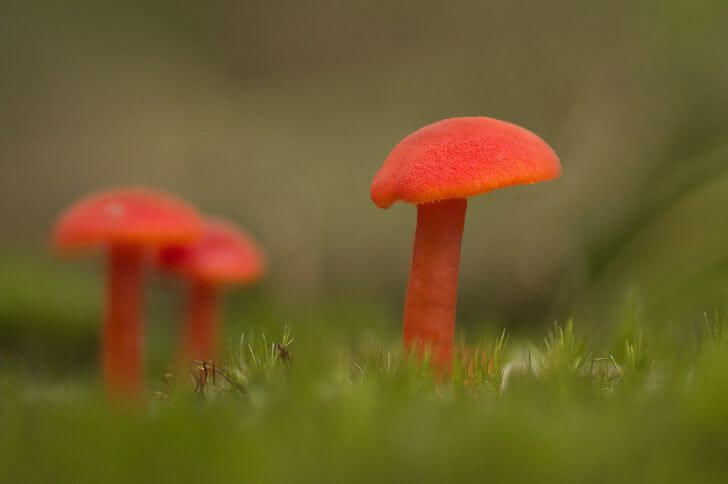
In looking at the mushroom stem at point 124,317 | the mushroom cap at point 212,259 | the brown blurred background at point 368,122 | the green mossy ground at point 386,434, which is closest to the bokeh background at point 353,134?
the brown blurred background at point 368,122

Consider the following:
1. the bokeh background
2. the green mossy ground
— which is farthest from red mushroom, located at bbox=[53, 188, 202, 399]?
the green mossy ground

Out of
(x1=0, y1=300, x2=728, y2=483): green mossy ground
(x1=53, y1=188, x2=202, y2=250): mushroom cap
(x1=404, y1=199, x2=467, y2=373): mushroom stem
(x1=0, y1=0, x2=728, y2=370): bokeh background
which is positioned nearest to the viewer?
(x1=0, y1=300, x2=728, y2=483): green mossy ground

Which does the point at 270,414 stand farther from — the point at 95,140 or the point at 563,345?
the point at 95,140

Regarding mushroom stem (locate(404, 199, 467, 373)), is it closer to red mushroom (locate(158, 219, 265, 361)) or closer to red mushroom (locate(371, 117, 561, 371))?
red mushroom (locate(371, 117, 561, 371))

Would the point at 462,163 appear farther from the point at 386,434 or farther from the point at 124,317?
the point at 124,317

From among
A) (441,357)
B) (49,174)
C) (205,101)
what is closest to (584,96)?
(205,101)

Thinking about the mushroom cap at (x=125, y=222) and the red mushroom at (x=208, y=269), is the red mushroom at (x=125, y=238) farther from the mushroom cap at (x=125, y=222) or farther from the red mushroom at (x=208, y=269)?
the red mushroom at (x=208, y=269)

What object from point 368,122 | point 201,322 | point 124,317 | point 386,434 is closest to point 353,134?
point 368,122
